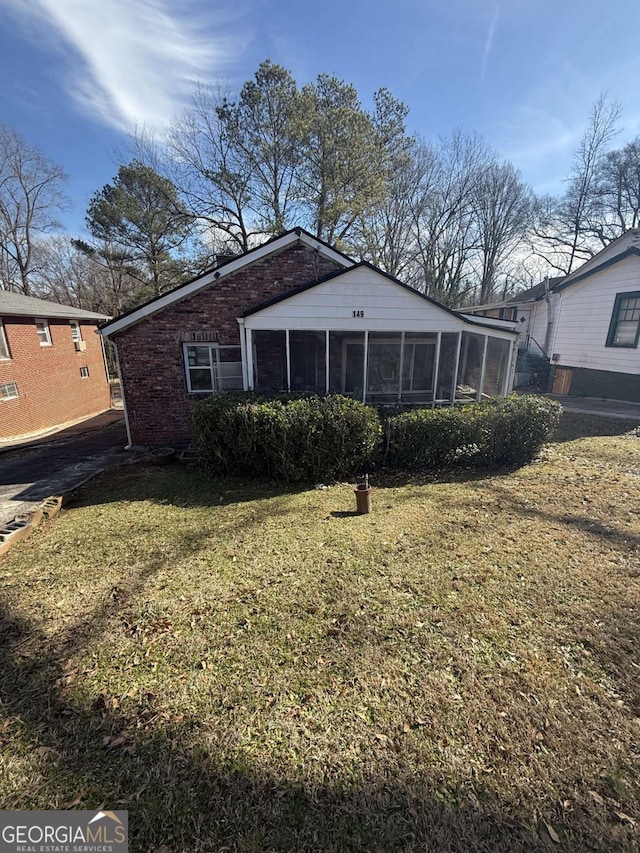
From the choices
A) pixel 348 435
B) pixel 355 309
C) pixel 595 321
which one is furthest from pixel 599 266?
pixel 348 435

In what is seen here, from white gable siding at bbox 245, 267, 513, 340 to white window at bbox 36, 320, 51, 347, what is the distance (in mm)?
12101

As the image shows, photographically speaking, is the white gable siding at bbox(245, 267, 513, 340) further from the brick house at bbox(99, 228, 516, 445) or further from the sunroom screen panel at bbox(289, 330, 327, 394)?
the sunroom screen panel at bbox(289, 330, 327, 394)

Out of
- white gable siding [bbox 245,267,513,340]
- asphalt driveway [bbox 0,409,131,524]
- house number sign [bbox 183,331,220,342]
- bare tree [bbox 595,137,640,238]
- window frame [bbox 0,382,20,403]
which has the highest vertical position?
bare tree [bbox 595,137,640,238]

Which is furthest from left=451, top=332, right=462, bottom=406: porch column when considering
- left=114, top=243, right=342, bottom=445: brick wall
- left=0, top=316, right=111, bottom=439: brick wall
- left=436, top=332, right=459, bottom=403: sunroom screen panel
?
left=0, top=316, right=111, bottom=439: brick wall

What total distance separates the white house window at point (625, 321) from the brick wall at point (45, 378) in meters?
22.3

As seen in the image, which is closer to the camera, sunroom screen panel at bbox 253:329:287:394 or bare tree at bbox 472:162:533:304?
sunroom screen panel at bbox 253:329:287:394

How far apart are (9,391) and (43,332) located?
325 cm

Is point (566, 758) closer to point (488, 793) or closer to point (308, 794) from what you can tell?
point (488, 793)

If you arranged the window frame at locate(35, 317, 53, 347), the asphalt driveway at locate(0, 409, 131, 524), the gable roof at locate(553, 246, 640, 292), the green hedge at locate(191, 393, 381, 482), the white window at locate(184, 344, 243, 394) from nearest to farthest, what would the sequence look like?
the green hedge at locate(191, 393, 381, 482)
the asphalt driveway at locate(0, 409, 131, 524)
the white window at locate(184, 344, 243, 394)
the gable roof at locate(553, 246, 640, 292)
the window frame at locate(35, 317, 53, 347)

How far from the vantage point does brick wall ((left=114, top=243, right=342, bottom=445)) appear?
31.3ft

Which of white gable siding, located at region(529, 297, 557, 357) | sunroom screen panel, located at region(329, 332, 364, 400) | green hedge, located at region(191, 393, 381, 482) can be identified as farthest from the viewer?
white gable siding, located at region(529, 297, 557, 357)

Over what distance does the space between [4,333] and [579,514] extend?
18.0 metres

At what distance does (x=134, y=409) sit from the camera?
985 centimetres

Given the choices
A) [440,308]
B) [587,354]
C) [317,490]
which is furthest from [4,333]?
[587,354]
